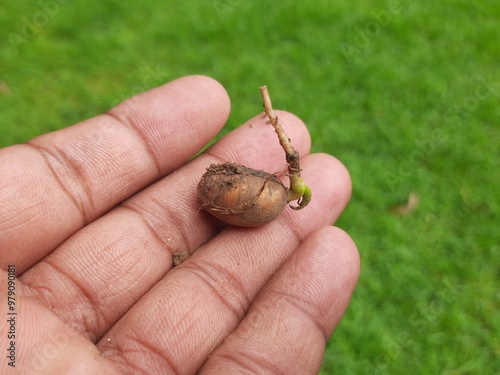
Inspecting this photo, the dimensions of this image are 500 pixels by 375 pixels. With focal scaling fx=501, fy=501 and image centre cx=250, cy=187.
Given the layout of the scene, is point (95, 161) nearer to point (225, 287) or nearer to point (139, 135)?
point (139, 135)

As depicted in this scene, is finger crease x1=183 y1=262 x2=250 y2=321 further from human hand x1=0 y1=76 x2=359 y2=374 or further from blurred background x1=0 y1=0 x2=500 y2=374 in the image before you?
blurred background x1=0 y1=0 x2=500 y2=374

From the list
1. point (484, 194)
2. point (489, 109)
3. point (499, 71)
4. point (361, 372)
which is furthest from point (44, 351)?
point (499, 71)

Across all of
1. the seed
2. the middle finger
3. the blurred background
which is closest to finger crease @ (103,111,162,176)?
the middle finger

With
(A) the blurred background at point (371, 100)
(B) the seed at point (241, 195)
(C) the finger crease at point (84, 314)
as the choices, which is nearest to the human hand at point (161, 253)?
(C) the finger crease at point (84, 314)

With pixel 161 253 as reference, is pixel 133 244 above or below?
above

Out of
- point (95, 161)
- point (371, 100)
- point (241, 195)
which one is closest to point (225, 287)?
point (241, 195)

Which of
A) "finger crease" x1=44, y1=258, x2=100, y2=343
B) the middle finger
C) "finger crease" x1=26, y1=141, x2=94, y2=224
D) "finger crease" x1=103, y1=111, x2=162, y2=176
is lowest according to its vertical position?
"finger crease" x1=44, y1=258, x2=100, y2=343

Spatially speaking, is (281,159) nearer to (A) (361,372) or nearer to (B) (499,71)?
(A) (361,372)
